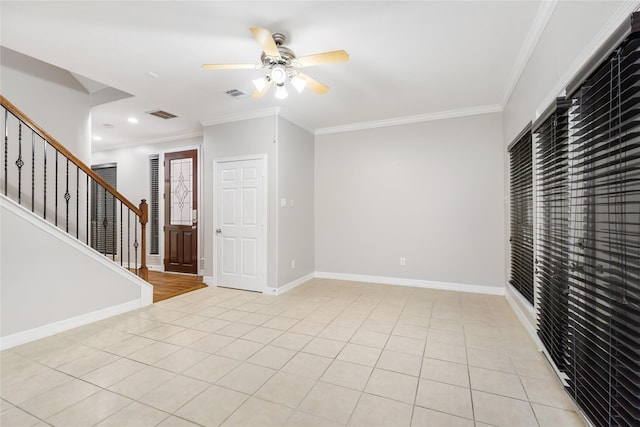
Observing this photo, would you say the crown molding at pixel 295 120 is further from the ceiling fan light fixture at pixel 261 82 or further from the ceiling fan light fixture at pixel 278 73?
the ceiling fan light fixture at pixel 278 73

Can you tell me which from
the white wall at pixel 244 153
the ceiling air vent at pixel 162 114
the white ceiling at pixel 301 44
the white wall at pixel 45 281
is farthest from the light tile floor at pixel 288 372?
the ceiling air vent at pixel 162 114

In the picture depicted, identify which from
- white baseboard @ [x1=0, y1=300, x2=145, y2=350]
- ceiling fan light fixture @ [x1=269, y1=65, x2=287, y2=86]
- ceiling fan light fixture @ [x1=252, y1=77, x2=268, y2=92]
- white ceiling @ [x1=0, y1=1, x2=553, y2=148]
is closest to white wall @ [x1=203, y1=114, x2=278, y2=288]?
white ceiling @ [x1=0, y1=1, x2=553, y2=148]

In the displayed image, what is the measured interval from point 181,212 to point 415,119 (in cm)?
472

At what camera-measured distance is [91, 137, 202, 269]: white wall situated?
6.00 metres

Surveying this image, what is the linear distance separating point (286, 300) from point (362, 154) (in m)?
2.74

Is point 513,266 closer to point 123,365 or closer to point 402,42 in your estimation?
point 402,42

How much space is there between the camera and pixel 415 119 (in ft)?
15.5

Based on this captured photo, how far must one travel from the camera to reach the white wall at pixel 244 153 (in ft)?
14.5

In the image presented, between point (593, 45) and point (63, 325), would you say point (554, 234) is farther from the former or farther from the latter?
point (63, 325)

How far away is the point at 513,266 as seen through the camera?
380 cm

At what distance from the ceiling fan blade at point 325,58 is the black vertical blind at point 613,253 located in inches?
61.1

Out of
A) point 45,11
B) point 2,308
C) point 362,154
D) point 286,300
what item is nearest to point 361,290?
point 286,300

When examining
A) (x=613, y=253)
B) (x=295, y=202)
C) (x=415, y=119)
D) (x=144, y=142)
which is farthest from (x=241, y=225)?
(x=613, y=253)

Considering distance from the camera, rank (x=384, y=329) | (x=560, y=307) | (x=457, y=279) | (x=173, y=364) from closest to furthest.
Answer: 1. (x=560, y=307)
2. (x=173, y=364)
3. (x=384, y=329)
4. (x=457, y=279)
